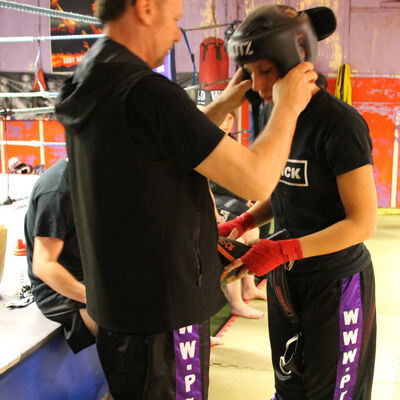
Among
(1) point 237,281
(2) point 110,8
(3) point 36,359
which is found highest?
(2) point 110,8

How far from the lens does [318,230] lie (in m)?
1.57

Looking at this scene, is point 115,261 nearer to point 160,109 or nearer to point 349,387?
point 160,109

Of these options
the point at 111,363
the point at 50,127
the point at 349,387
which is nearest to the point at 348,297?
the point at 349,387

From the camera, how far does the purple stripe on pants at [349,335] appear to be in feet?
5.08

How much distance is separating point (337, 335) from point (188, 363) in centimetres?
55

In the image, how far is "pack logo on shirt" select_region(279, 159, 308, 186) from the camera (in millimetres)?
1537

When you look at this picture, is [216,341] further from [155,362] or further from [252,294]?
[155,362]

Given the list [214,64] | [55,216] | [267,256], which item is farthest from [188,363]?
[214,64]

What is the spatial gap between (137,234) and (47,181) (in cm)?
98

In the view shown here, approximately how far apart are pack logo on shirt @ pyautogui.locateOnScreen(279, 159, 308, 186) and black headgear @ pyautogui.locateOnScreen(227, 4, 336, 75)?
305 millimetres

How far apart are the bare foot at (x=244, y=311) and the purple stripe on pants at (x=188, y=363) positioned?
6.58 ft

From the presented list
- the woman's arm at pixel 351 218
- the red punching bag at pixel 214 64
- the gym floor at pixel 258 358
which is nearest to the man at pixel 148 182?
the woman's arm at pixel 351 218

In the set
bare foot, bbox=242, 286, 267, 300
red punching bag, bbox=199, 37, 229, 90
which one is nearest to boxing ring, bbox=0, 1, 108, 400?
bare foot, bbox=242, 286, 267, 300

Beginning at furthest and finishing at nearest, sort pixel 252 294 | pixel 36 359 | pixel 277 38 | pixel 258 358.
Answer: pixel 252 294, pixel 258 358, pixel 36 359, pixel 277 38
